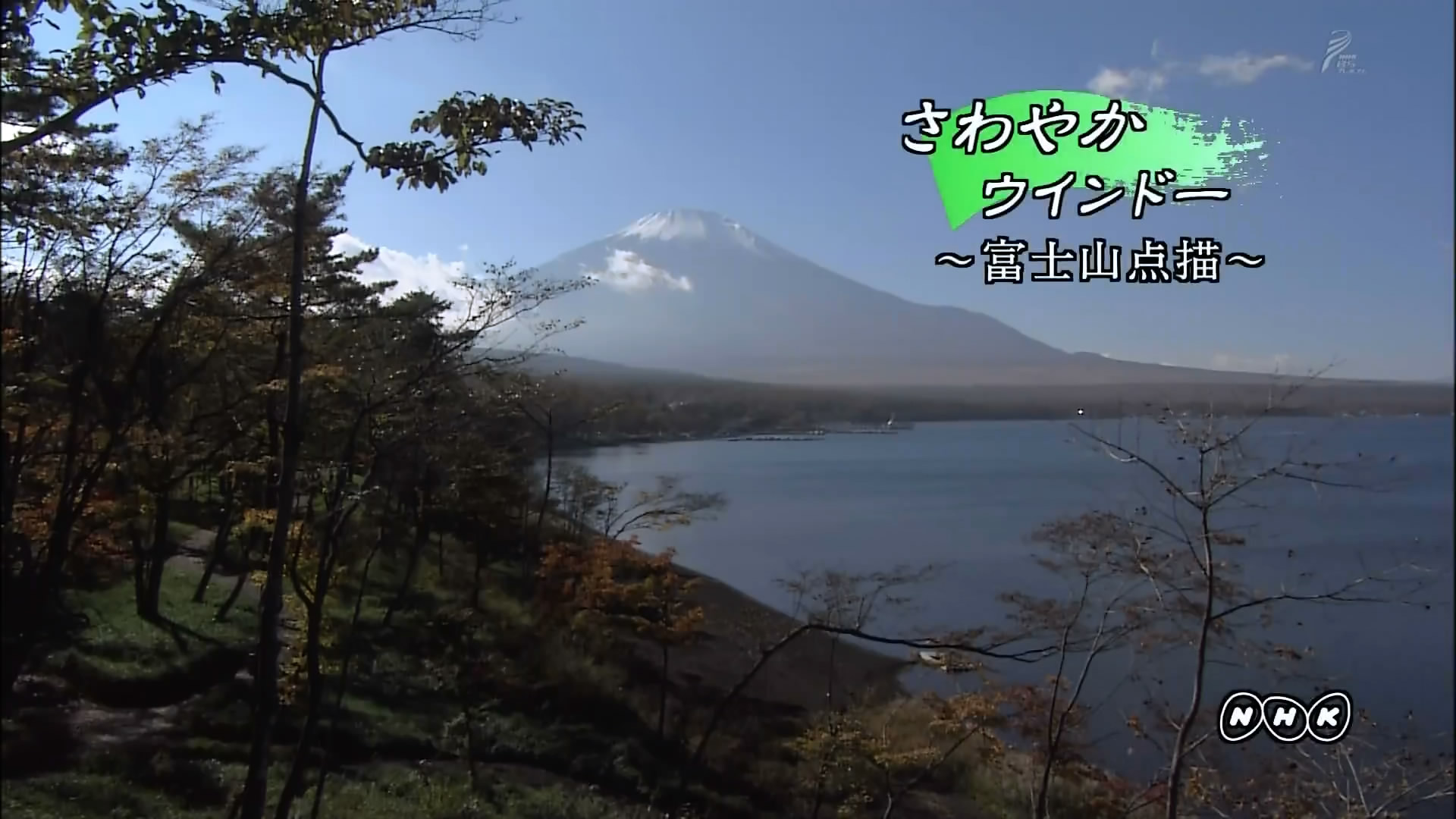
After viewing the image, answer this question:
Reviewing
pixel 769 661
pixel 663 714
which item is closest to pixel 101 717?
pixel 663 714

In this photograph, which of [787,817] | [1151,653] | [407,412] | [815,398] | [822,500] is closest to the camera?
[407,412]

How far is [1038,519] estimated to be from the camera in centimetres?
1038

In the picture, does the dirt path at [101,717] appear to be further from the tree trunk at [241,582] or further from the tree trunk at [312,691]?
the tree trunk at [312,691]

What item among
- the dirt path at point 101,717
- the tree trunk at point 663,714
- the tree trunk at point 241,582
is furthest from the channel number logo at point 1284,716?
the tree trunk at point 241,582

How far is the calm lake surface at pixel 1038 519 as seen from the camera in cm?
427

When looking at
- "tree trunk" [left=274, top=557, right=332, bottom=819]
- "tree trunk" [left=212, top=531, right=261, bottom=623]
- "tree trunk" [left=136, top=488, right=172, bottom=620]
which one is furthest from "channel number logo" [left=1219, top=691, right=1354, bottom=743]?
"tree trunk" [left=136, top=488, right=172, bottom=620]

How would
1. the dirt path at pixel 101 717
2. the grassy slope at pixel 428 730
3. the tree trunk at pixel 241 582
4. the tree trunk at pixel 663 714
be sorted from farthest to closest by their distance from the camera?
the tree trunk at pixel 663 714
the tree trunk at pixel 241 582
the dirt path at pixel 101 717
the grassy slope at pixel 428 730

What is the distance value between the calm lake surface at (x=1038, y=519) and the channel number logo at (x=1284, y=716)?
21.5 inches

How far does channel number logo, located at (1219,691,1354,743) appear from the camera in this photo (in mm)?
3777

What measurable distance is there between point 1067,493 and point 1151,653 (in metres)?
4.02

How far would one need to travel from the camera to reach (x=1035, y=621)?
680 cm

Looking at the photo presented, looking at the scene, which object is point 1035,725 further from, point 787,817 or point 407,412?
point 407,412

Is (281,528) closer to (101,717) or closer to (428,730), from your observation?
(101,717)

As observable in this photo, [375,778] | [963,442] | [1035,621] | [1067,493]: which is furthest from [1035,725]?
[963,442]
